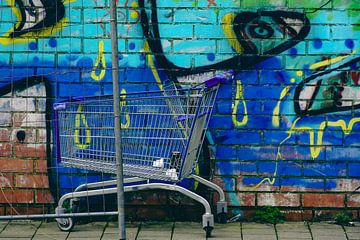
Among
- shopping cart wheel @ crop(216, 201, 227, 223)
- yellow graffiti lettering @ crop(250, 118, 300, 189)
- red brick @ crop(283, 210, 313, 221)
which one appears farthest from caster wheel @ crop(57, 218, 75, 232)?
red brick @ crop(283, 210, 313, 221)

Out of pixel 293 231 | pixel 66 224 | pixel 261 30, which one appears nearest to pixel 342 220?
pixel 293 231

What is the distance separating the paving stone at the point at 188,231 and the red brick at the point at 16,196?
1.39 meters

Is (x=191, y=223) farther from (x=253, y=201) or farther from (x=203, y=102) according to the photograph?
(x=203, y=102)

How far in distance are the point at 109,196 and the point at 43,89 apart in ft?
3.81

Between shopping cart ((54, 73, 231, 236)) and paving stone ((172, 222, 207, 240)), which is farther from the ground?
shopping cart ((54, 73, 231, 236))

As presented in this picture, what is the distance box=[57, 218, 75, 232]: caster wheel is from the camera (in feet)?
25.5

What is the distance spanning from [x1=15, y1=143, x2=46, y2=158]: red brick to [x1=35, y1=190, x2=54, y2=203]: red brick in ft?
1.10

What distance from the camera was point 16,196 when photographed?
26.7 ft

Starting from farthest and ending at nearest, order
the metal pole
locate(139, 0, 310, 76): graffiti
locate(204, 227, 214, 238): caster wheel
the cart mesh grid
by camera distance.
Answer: locate(139, 0, 310, 76): graffiti, locate(204, 227, 214, 238): caster wheel, the cart mesh grid, the metal pole

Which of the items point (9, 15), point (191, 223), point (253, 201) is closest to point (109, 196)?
point (191, 223)

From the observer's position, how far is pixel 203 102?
24.3ft

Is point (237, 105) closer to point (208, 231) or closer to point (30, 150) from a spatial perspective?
point (208, 231)

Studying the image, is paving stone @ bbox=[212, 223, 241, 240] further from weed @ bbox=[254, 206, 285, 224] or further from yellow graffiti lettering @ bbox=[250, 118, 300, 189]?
yellow graffiti lettering @ bbox=[250, 118, 300, 189]

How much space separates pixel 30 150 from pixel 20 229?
739 mm
